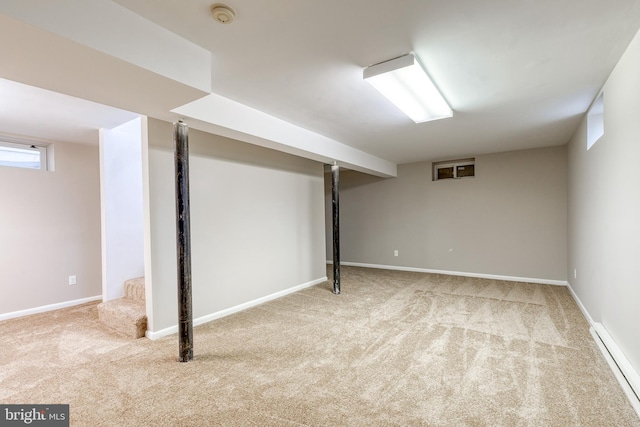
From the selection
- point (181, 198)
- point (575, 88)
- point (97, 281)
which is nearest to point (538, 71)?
point (575, 88)

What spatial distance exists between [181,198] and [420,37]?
7.10 ft

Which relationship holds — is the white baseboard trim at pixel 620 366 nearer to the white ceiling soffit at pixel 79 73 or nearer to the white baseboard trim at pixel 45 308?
the white ceiling soffit at pixel 79 73

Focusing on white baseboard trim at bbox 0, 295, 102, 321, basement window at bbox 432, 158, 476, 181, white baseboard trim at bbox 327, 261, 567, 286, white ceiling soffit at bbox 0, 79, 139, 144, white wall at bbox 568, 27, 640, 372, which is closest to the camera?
white wall at bbox 568, 27, 640, 372

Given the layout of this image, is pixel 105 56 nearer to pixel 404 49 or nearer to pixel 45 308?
pixel 404 49

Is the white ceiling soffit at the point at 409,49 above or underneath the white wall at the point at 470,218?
above

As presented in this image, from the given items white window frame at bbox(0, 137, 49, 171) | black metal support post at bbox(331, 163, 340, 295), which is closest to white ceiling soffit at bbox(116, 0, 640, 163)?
black metal support post at bbox(331, 163, 340, 295)

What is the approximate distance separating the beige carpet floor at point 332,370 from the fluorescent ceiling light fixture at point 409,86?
224 cm

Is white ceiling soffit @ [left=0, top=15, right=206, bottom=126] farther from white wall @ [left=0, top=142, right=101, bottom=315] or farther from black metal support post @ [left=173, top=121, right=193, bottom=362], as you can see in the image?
white wall @ [left=0, top=142, right=101, bottom=315]

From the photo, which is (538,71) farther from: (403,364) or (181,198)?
(181,198)

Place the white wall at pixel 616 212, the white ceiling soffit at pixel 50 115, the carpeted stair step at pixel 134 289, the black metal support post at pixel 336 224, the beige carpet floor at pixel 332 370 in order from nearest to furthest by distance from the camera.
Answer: the beige carpet floor at pixel 332 370 → the white wall at pixel 616 212 → the white ceiling soffit at pixel 50 115 → the carpeted stair step at pixel 134 289 → the black metal support post at pixel 336 224

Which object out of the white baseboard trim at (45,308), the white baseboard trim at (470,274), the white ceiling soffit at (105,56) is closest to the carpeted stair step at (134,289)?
the white baseboard trim at (45,308)

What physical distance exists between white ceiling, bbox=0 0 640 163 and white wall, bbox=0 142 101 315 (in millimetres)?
1143

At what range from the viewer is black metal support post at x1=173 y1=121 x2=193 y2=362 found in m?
2.55

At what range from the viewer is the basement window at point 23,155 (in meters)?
3.79
